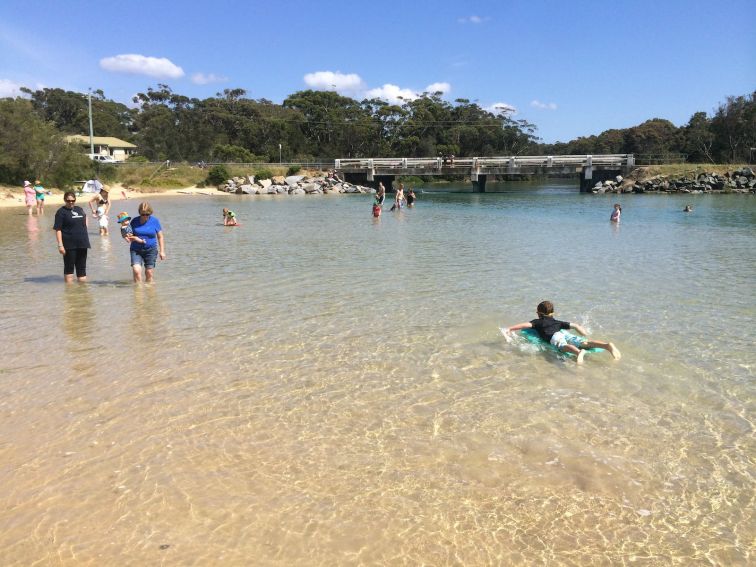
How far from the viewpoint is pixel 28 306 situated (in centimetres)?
949

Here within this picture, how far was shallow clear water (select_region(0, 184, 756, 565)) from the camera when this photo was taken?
3621 mm

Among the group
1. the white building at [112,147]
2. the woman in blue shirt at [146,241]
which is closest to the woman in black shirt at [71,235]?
the woman in blue shirt at [146,241]

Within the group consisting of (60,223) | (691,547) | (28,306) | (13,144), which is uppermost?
(13,144)

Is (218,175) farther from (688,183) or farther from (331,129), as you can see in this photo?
(688,183)

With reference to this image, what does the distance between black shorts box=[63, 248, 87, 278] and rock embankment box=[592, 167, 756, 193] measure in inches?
2455

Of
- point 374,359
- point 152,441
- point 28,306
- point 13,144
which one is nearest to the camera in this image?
point 152,441

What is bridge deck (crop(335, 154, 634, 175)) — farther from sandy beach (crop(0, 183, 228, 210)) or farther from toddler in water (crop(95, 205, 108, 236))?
toddler in water (crop(95, 205, 108, 236))

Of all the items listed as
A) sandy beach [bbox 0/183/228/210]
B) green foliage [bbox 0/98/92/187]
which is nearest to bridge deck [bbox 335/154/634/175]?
sandy beach [bbox 0/183/228/210]

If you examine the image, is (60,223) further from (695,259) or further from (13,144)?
(13,144)

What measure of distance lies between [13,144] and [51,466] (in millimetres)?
43192

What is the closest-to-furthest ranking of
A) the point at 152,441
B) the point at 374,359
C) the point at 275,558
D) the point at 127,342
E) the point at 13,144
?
the point at 275,558, the point at 152,441, the point at 374,359, the point at 127,342, the point at 13,144

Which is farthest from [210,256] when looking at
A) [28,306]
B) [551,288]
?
[551,288]

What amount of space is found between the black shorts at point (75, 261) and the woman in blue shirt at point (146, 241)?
121cm

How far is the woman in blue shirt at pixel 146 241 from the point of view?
411 inches
